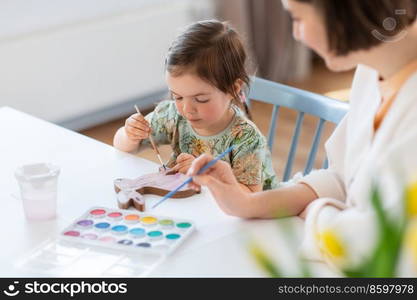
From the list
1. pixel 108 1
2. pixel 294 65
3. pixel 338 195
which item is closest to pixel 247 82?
pixel 338 195

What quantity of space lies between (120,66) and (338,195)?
253cm

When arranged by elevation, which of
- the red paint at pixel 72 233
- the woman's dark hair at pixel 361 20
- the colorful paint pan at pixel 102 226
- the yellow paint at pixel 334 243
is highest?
the woman's dark hair at pixel 361 20

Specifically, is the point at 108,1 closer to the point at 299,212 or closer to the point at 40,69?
the point at 40,69

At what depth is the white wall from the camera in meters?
3.38

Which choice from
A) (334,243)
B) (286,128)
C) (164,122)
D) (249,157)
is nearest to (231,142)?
(249,157)

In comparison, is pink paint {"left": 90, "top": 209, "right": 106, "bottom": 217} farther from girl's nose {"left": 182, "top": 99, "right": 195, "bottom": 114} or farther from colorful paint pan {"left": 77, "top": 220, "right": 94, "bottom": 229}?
girl's nose {"left": 182, "top": 99, "right": 195, "bottom": 114}

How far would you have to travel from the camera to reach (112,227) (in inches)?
50.5

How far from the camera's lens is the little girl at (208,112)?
1.60 meters

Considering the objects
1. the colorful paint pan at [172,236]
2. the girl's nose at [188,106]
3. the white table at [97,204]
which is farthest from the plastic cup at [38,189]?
the girl's nose at [188,106]

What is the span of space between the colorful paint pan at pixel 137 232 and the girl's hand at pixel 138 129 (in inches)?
16.0

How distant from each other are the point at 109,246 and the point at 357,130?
47cm

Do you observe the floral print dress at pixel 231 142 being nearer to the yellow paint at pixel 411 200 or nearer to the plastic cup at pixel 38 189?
the plastic cup at pixel 38 189

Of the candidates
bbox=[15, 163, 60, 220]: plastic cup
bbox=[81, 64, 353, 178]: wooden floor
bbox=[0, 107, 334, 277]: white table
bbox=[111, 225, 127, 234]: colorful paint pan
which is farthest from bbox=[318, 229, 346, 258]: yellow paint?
bbox=[81, 64, 353, 178]: wooden floor

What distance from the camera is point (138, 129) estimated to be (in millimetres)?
1643
